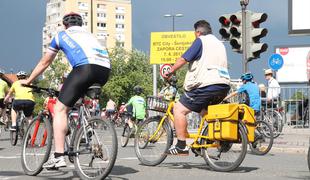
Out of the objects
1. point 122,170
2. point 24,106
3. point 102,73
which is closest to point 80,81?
point 102,73

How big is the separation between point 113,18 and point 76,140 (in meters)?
153

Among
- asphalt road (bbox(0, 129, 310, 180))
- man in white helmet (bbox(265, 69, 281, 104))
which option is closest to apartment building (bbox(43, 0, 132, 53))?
man in white helmet (bbox(265, 69, 281, 104))

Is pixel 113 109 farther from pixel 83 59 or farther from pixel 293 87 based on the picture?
pixel 83 59

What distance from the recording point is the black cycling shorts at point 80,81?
22.8 feet

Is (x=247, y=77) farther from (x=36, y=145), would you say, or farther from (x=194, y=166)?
(x=36, y=145)

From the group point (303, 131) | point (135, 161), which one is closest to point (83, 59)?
point (135, 161)

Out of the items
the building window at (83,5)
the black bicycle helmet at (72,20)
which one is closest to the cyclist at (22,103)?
the black bicycle helmet at (72,20)

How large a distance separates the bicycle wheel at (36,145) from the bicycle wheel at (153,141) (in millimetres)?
1767

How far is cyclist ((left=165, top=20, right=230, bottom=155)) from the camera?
8141 mm

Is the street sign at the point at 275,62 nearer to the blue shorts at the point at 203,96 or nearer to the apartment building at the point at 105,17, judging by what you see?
the blue shorts at the point at 203,96

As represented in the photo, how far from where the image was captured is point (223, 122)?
7953mm

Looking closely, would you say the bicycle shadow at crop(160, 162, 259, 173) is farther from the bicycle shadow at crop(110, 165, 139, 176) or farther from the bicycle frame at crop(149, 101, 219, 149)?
the bicycle shadow at crop(110, 165, 139, 176)

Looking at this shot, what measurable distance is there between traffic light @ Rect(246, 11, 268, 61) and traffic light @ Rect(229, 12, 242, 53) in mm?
192

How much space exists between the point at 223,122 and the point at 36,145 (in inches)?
92.9
